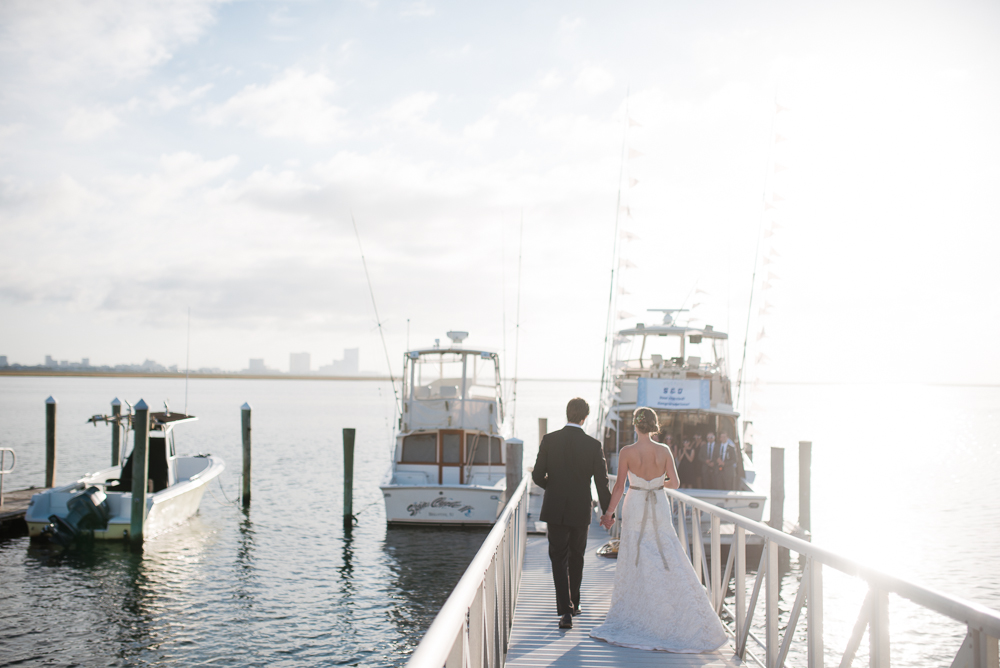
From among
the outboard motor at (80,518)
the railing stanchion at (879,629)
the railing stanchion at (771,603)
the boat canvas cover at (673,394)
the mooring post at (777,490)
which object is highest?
the boat canvas cover at (673,394)

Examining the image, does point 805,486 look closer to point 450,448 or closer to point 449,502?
point 449,502

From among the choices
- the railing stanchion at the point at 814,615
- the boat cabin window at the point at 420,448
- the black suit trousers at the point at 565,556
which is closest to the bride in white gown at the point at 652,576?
the black suit trousers at the point at 565,556

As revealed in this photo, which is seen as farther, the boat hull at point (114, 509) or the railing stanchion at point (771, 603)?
the boat hull at point (114, 509)

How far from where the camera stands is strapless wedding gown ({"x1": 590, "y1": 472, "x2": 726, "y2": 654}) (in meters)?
5.70

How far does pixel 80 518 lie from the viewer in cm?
1584

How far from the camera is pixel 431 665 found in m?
2.18

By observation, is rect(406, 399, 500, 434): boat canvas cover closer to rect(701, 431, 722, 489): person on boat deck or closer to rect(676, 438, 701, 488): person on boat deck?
rect(676, 438, 701, 488): person on boat deck

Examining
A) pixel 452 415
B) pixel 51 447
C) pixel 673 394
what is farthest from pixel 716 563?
pixel 51 447

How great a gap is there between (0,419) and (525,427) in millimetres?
44099

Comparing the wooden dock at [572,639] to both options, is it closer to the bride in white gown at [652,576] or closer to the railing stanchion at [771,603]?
the bride in white gown at [652,576]

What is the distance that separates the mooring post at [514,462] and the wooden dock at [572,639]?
5.02 meters

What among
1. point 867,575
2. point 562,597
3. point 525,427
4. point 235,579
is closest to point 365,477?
point 235,579

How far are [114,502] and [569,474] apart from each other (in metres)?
14.6

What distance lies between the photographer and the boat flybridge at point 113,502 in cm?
1588
